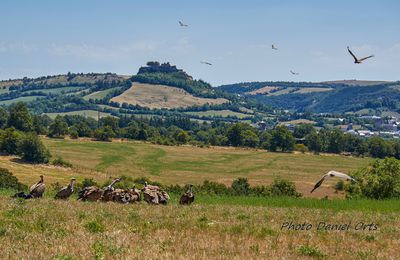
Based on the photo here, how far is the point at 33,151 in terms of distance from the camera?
13388cm

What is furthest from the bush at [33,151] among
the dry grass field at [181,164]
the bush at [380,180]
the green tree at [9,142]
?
the bush at [380,180]

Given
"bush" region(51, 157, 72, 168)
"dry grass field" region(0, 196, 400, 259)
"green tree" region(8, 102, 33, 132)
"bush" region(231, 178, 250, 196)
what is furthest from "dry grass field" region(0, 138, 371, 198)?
"dry grass field" region(0, 196, 400, 259)

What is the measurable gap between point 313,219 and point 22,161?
123m

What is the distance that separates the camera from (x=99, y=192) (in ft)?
93.6

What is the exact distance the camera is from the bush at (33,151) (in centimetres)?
13362

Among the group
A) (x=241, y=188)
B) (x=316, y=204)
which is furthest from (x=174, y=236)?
(x=241, y=188)

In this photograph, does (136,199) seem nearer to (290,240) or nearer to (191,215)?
(191,215)

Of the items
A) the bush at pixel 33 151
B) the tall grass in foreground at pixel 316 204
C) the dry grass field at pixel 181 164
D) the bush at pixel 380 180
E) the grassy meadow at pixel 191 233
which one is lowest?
the dry grass field at pixel 181 164

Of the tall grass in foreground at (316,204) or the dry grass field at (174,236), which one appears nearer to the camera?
the dry grass field at (174,236)

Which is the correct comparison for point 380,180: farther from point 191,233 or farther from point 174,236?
point 174,236

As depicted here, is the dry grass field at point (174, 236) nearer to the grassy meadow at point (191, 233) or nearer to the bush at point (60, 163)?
the grassy meadow at point (191, 233)

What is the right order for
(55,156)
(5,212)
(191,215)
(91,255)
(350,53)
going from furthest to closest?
(55,156) < (191,215) < (5,212) < (350,53) < (91,255)

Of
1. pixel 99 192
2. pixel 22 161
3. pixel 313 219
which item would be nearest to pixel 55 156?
pixel 22 161

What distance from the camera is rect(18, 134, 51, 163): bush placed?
5261 inches
